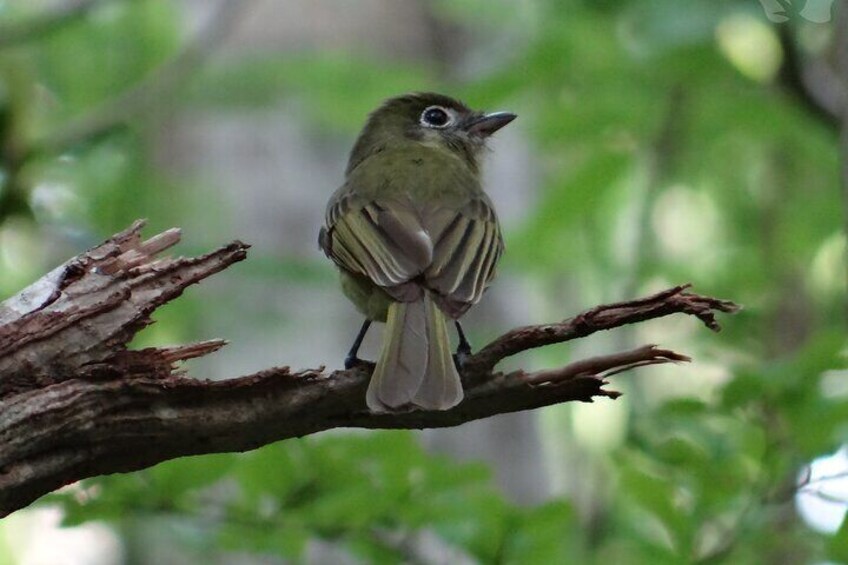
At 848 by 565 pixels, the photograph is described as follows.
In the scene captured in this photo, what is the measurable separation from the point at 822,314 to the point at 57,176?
4.01 meters

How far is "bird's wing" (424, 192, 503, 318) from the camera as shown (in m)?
4.00

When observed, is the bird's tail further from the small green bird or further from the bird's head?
the bird's head

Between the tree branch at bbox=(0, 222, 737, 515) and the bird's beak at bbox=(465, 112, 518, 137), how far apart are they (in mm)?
2737

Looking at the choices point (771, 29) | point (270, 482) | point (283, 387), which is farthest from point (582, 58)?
point (283, 387)

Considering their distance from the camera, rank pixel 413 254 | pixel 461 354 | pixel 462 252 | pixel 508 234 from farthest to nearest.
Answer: pixel 508 234
pixel 462 252
pixel 413 254
pixel 461 354

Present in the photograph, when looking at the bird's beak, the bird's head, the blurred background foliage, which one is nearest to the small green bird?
the bird's head

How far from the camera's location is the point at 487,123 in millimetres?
5945

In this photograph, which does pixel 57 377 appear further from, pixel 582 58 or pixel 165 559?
pixel 165 559

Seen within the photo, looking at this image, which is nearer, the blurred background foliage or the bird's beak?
the blurred background foliage

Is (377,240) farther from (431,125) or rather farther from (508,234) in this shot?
(508,234)

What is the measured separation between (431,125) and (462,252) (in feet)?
6.26

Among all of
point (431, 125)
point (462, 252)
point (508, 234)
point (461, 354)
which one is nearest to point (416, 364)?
point (461, 354)

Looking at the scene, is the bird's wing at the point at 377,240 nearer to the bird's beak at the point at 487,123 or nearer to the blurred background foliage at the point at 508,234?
the blurred background foliage at the point at 508,234

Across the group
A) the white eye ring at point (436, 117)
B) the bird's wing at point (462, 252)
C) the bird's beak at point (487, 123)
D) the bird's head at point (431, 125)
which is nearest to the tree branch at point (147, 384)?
the bird's wing at point (462, 252)
